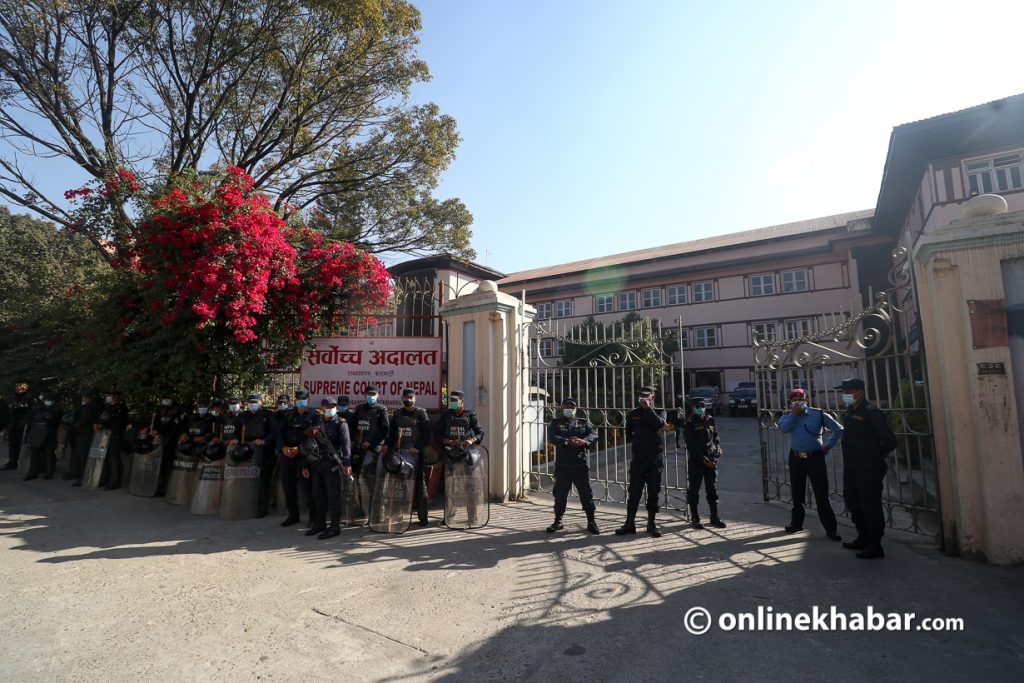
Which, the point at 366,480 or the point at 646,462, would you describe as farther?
the point at 366,480

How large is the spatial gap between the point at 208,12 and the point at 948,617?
1537 centimetres

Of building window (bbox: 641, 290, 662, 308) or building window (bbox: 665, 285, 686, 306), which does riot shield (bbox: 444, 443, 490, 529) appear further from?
building window (bbox: 641, 290, 662, 308)

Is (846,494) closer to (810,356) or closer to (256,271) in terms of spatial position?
(810,356)

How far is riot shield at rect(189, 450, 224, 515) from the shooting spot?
690 centimetres

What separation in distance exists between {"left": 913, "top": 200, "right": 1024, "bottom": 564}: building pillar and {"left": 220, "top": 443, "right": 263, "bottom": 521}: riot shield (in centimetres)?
796

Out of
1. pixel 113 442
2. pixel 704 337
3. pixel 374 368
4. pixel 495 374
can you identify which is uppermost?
pixel 704 337

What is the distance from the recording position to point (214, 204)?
7.68 m

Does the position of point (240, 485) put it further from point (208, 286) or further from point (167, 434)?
point (208, 286)

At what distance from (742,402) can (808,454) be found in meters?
21.7

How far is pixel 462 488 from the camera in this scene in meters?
6.34

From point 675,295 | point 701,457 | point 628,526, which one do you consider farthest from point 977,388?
point 675,295

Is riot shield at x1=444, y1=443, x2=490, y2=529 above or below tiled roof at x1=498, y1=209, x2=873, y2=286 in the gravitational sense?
below

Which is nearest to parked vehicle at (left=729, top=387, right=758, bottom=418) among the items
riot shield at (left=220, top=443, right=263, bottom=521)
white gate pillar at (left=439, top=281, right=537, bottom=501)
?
white gate pillar at (left=439, top=281, right=537, bottom=501)

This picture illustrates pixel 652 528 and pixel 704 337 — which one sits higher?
pixel 704 337
